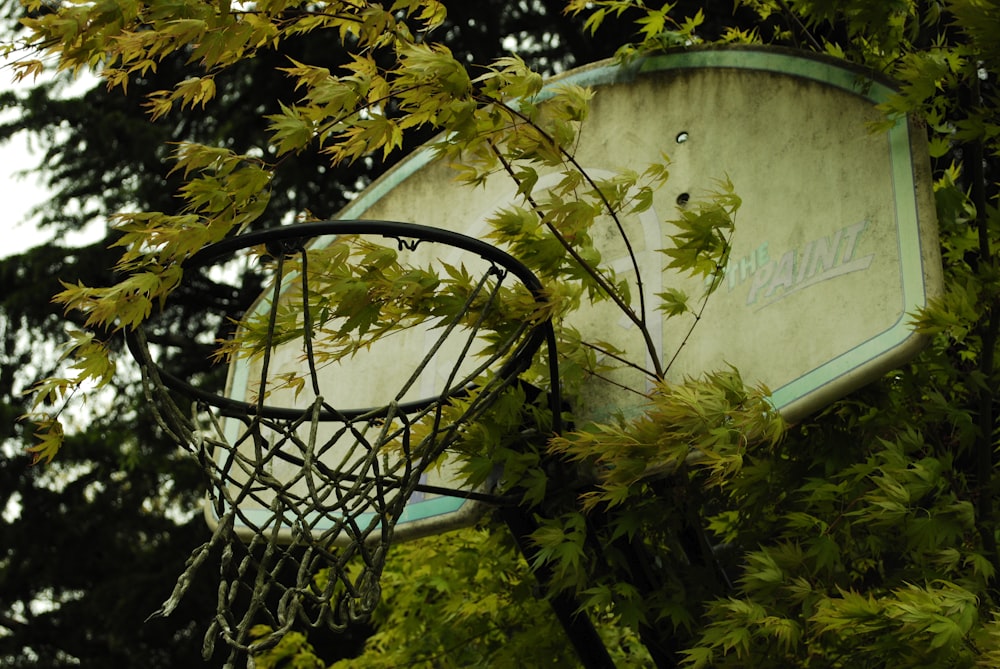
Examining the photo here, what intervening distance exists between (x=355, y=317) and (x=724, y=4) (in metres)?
5.35

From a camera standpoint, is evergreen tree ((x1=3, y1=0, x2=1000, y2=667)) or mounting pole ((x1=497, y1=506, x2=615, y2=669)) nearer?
evergreen tree ((x1=3, y1=0, x2=1000, y2=667))

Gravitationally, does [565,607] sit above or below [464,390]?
below

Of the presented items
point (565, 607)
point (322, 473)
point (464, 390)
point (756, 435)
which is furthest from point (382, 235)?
point (565, 607)

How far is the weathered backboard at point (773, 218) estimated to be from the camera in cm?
314

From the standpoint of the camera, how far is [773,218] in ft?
11.4

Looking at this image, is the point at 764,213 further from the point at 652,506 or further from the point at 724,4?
the point at 724,4

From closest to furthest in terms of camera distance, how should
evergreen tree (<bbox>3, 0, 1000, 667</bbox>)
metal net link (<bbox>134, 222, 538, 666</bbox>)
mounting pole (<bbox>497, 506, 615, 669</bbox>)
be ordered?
metal net link (<bbox>134, 222, 538, 666</bbox>) → evergreen tree (<bbox>3, 0, 1000, 667</bbox>) → mounting pole (<bbox>497, 506, 615, 669</bbox>)

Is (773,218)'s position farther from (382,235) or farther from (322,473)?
(322,473)

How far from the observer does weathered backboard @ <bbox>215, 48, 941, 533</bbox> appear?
3145 millimetres

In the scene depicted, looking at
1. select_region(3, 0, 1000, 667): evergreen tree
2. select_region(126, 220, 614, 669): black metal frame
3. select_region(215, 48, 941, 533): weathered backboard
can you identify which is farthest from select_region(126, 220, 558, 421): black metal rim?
select_region(215, 48, 941, 533): weathered backboard

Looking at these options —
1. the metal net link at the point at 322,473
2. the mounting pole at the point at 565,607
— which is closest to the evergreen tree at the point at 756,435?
the mounting pole at the point at 565,607

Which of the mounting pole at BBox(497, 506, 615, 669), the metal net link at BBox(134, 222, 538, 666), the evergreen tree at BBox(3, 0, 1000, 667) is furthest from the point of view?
the mounting pole at BBox(497, 506, 615, 669)

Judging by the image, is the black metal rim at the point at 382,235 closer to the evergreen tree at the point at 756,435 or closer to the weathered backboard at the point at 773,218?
the evergreen tree at the point at 756,435

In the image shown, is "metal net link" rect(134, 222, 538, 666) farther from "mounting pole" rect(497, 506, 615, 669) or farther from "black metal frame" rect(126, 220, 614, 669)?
"mounting pole" rect(497, 506, 615, 669)
